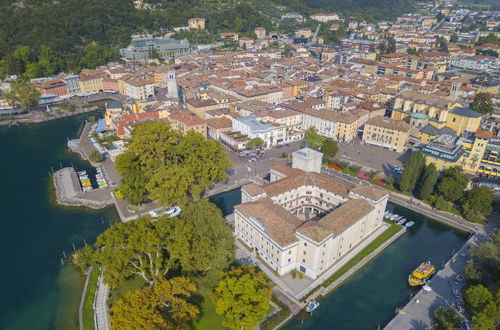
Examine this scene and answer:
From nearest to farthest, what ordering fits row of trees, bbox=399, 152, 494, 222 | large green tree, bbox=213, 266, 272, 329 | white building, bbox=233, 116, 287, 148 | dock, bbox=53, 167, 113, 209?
large green tree, bbox=213, 266, 272, 329 < row of trees, bbox=399, 152, 494, 222 < dock, bbox=53, 167, 113, 209 < white building, bbox=233, 116, 287, 148

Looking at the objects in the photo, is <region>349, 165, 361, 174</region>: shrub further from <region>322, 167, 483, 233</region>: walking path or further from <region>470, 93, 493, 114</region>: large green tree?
<region>470, 93, 493, 114</region>: large green tree

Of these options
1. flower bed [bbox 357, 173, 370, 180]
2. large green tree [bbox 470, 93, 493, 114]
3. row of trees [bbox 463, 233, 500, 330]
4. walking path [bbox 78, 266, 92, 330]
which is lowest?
walking path [bbox 78, 266, 92, 330]

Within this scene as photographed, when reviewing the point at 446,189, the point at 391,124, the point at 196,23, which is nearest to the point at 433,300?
the point at 446,189

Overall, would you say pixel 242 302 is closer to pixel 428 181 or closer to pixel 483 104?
pixel 428 181

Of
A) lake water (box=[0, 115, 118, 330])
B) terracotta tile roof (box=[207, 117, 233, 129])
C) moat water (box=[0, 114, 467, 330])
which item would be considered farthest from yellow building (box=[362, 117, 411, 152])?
lake water (box=[0, 115, 118, 330])

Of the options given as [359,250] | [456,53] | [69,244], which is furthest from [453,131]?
[456,53]

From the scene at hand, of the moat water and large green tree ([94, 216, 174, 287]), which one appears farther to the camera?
the moat water
